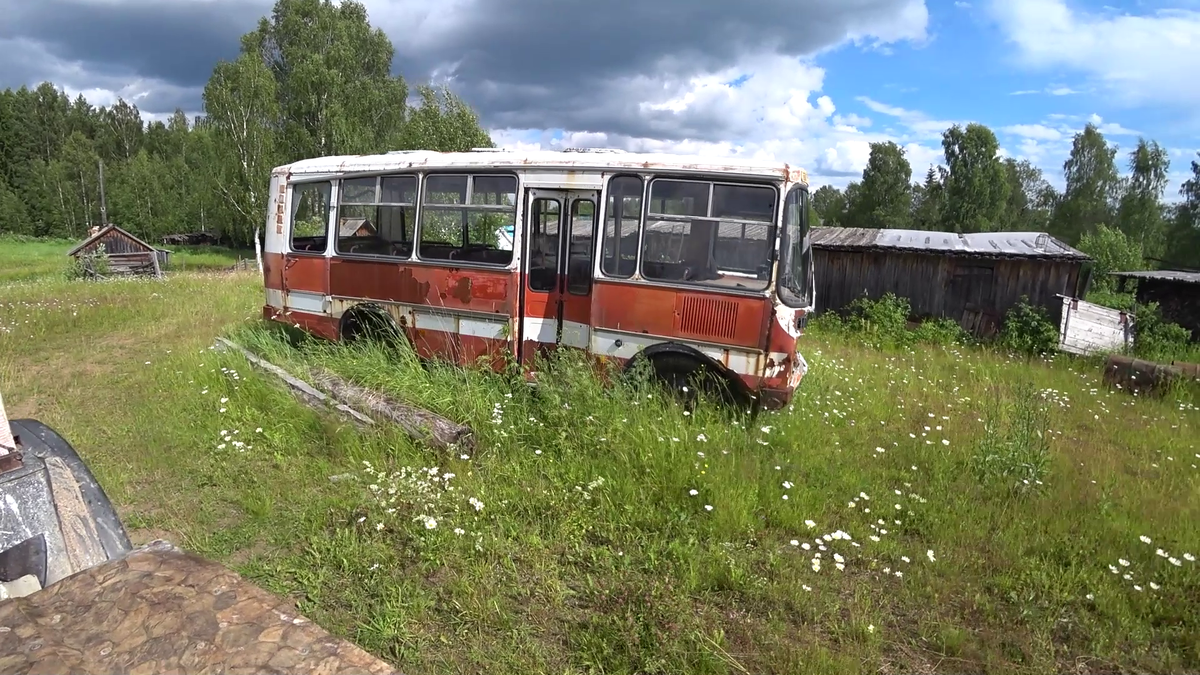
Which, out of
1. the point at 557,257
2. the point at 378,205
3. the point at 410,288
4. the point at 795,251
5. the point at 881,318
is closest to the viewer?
the point at 795,251

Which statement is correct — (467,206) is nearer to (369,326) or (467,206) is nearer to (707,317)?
(369,326)

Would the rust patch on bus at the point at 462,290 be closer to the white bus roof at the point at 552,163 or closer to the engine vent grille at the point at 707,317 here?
the white bus roof at the point at 552,163

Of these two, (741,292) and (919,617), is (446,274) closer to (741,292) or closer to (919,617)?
(741,292)

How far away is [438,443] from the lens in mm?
5449

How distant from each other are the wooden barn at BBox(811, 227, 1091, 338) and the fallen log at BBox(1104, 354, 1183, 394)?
3822 mm

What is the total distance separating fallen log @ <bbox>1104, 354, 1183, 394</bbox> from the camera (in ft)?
30.2

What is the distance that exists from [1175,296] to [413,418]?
1674 centimetres

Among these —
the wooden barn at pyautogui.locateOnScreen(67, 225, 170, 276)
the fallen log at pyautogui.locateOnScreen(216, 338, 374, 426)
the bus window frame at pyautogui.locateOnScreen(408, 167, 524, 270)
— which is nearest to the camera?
the fallen log at pyautogui.locateOnScreen(216, 338, 374, 426)

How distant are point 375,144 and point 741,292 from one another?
3092 centimetres

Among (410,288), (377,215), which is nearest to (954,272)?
(410,288)

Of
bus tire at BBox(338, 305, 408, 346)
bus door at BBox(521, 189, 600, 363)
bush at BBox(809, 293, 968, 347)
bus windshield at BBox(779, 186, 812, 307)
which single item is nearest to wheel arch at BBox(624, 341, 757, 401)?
bus door at BBox(521, 189, 600, 363)

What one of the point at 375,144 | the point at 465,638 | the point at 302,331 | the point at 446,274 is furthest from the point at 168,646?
the point at 375,144

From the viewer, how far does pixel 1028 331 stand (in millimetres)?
13406

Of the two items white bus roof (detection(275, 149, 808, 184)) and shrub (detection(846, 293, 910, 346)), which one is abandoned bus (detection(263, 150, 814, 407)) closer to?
white bus roof (detection(275, 149, 808, 184))
